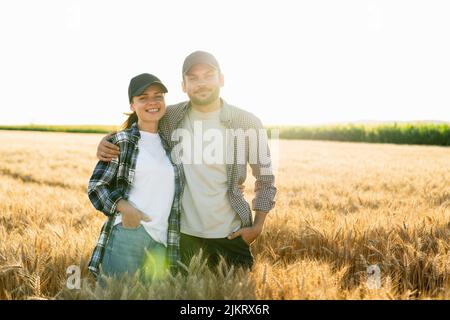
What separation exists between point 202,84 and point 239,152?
53 centimetres

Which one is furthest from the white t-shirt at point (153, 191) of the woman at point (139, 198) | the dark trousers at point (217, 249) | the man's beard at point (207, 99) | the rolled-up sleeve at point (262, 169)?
the rolled-up sleeve at point (262, 169)

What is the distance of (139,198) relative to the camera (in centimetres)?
264

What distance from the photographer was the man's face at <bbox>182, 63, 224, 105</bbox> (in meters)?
2.88

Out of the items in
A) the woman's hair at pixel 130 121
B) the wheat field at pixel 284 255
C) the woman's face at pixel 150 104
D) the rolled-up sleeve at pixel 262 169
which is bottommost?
the wheat field at pixel 284 255

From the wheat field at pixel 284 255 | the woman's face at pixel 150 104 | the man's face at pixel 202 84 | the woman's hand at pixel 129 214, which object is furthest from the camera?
the man's face at pixel 202 84

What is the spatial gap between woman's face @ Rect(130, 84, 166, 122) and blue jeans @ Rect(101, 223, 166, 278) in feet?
2.32

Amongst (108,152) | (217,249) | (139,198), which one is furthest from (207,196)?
(108,152)

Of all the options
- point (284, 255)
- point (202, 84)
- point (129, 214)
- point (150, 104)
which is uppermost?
point (202, 84)

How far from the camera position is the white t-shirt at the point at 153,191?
8.68 feet

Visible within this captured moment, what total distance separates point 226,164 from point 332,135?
152ft

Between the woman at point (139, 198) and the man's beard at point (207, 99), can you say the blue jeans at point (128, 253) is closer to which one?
the woman at point (139, 198)

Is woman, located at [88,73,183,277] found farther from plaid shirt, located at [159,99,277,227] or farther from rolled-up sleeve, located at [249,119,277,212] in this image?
rolled-up sleeve, located at [249,119,277,212]

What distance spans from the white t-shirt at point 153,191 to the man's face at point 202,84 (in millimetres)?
496

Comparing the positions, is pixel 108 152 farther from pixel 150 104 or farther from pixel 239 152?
pixel 239 152
